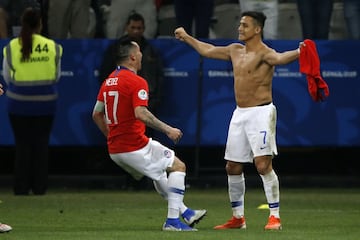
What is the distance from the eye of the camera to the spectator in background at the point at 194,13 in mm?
20145

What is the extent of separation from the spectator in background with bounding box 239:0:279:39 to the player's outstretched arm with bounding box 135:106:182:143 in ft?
20.4

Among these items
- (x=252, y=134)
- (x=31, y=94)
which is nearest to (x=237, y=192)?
(x=252, y=134)

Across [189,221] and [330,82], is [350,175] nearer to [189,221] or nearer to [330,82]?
[330,82]

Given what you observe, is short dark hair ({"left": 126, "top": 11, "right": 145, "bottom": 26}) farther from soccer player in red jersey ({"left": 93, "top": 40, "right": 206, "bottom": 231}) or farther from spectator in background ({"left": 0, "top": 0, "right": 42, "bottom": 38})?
soccer player in red jersey ({"left": 93, "top": 40, "right": 206, "bottom": 231})

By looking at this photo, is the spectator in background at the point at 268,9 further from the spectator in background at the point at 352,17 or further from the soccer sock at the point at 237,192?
the soccer sock at the point at 237,192

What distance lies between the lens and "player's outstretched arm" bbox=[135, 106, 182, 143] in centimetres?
1380

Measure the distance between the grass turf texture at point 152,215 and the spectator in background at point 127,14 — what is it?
2278 mm

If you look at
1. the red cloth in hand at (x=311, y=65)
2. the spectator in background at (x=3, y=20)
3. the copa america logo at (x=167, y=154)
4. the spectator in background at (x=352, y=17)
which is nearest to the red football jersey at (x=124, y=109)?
the copa america logo at (x=167, y=154)

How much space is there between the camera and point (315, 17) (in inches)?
800

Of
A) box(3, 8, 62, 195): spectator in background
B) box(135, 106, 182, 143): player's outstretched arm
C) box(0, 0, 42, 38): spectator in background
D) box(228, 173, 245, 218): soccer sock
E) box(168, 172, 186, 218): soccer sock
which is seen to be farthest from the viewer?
box(0, 0, 42, 38): spectator in background

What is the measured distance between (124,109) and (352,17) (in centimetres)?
679

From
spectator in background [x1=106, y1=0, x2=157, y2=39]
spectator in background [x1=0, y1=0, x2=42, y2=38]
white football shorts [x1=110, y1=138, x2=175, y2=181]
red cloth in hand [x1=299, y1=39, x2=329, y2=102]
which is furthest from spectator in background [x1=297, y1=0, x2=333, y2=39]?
white football shorts [x1=110, y1=138, x2=175, y2=181]

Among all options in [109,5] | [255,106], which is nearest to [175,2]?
[109,5]

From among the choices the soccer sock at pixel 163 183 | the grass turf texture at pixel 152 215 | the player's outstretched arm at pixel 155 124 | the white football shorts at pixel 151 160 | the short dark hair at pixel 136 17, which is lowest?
the grass turf texture at pixel 152 215
